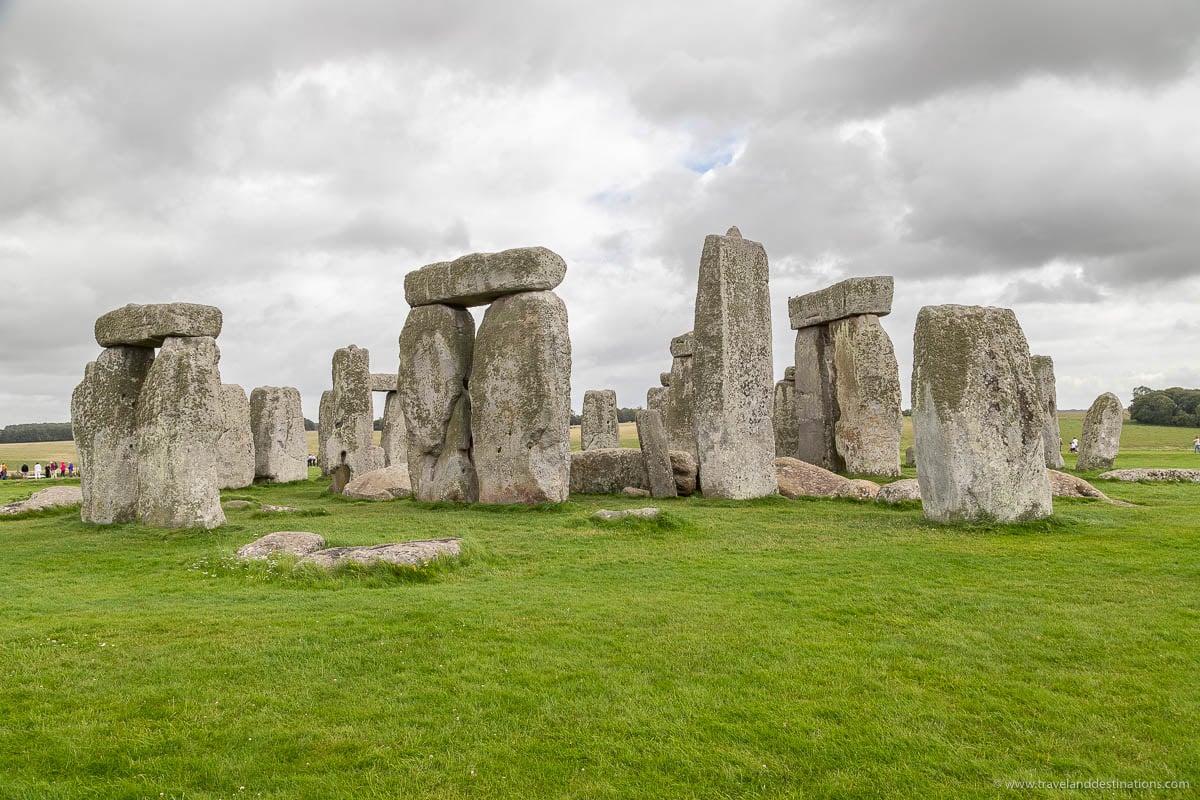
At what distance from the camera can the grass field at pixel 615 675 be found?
4.02m

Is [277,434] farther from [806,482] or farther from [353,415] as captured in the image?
[806,482]

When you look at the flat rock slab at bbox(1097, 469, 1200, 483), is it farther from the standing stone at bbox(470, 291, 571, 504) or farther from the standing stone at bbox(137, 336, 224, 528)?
the standing stone at bbox(137, 336, 224, 528)

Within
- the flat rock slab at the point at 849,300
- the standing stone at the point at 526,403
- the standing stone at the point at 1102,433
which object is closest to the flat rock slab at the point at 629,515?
the standing stone at the point at 526,403

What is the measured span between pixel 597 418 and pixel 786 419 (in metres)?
8.44

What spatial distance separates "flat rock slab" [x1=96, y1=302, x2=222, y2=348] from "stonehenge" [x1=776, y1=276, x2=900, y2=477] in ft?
50.0

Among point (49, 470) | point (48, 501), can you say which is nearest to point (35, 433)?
point (49, 470)

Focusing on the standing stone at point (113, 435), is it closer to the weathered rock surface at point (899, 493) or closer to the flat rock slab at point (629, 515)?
the flat rock slab at point (629, 515)

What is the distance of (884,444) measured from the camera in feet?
68.9

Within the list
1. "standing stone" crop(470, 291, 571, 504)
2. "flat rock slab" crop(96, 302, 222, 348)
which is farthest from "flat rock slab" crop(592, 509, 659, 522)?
"flat rock slab" crop(96, 302, 222, 348)

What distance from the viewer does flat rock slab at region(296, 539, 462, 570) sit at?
334 inches

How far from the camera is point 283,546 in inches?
366

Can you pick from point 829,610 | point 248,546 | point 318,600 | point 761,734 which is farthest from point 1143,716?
point 248,546

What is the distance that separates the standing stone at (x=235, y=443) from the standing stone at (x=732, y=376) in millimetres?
13891

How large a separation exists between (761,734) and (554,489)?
10826mm
